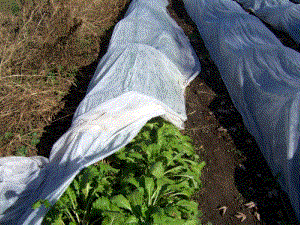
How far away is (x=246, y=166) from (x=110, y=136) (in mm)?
1933

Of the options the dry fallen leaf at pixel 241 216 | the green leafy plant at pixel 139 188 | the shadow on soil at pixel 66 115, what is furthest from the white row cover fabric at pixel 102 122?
the dry fallen leaf at pixel 241 216

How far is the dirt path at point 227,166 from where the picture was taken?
132 inches

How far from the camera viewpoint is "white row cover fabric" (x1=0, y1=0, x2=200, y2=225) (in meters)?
2.83

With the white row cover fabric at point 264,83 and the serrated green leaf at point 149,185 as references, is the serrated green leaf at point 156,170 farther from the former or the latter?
the white row cover fabric at point 264,83

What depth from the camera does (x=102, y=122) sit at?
327 centimetres

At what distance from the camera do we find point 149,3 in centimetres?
773

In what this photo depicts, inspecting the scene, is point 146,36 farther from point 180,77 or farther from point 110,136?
point 110,136

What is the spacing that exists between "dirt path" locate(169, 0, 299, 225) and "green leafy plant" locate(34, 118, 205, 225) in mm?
321

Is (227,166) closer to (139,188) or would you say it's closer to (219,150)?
(219,150)

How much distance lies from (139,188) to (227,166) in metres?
1.61

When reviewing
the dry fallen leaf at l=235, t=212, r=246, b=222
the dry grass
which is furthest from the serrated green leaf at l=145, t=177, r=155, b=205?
the dry grass

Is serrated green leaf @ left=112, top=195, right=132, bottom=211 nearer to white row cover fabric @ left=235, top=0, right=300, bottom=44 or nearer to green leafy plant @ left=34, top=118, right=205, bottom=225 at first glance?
green leafy plant @ left=34, top=118, right=205, bottom=225

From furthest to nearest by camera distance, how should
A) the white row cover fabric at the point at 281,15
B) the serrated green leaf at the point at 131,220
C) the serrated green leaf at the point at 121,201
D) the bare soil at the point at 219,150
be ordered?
the white row cover fabric at the point at 281,15 → the bare soil at the point at 219,150 → the serrated green leaf at the point at 121,201 → the serrated green leaf at the point at 131,220

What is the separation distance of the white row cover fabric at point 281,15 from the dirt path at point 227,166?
361 centimetres
